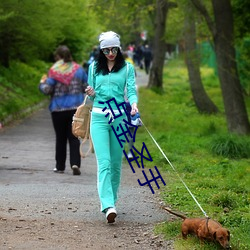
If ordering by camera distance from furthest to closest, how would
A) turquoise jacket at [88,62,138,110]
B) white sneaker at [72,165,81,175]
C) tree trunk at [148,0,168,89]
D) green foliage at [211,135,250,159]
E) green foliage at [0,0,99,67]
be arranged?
tree trunk at [148,0,168,89] → green foliage at [0,0,99,67] → green foliage at [211,135,250,159] → white sneaker at [72,165,81,175] → turquoise jacket at [88,62,138,110]

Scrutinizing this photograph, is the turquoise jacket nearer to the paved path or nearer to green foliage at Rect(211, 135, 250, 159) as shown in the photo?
the paved path

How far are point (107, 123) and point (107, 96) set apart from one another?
0.88 ft

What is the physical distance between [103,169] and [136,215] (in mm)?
774

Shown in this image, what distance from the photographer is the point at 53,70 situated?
1102cm

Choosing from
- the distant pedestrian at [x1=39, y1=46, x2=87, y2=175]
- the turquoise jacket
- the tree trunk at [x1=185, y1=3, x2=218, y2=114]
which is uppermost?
the turquoise jacket

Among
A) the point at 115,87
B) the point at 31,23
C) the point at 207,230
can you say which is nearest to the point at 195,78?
the point at 31,23

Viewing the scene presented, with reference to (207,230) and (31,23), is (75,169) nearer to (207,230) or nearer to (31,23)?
(207,230)

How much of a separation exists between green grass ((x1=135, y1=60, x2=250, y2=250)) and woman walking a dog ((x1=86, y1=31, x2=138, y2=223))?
0.79 meters

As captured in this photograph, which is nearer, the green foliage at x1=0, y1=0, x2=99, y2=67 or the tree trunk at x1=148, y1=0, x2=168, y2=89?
the green foliage at x1=0, y1=0, x2=99, y2=67

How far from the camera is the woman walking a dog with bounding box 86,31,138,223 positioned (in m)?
7.43

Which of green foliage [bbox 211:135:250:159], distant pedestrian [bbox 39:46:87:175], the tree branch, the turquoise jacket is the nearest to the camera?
the turquoise jacket

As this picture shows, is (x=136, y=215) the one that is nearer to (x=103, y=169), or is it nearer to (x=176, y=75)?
(x=103, y=169)

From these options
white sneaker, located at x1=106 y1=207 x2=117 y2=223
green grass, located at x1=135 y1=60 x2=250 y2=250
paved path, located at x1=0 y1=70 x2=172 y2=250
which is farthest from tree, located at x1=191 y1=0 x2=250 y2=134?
white sneaker, located at x1=106 y1=207 x2=117 y2=223

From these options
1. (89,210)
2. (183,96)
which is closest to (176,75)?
(183,96)
